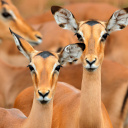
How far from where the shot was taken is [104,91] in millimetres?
7148

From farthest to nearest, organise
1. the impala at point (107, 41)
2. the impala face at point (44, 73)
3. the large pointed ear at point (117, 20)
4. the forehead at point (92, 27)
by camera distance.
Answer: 1. the impala at point (107, 41)
2. the large pointed ear at point (117, 20)
3. the forehead at point (92, 27)
4. the impala face at point (44, 73)

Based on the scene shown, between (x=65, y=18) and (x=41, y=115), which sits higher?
(x=65, y=18)

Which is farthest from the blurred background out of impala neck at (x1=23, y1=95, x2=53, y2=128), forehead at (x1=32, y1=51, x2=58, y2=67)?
impala neck at (x1=23, y1=95, x2=53, y2=128)

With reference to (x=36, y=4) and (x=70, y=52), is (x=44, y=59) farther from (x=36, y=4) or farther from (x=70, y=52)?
(x=36, y=4)

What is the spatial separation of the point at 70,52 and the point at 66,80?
2.31 m

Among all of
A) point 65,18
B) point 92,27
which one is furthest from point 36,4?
point 92,27

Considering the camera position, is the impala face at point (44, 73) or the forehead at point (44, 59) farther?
the forehead at point (44, 59)

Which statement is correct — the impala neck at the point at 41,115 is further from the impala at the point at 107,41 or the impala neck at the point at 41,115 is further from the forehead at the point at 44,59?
the impala at the point at 107,41

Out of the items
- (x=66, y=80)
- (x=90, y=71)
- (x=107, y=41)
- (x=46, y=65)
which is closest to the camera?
(x=46, y=65)

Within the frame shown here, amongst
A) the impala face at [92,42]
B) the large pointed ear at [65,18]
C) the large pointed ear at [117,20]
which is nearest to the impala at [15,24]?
the large pointed ear at [65,18]

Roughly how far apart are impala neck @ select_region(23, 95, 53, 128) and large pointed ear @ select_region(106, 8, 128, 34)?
1167mm

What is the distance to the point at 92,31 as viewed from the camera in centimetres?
526

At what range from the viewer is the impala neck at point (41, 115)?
4.82m

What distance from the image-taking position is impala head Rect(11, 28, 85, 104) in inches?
182
